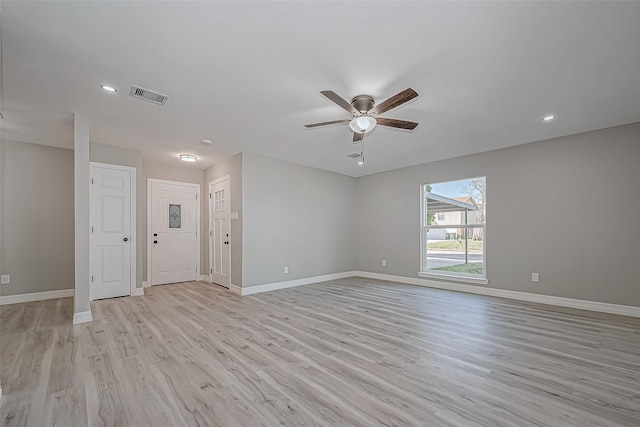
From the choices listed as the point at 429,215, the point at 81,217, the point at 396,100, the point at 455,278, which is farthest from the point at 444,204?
the point at 81,217

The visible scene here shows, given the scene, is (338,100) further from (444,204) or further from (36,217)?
(36,217)

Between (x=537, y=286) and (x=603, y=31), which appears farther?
(x=537, y=286)

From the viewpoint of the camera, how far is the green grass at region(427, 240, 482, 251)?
5473 millimetres

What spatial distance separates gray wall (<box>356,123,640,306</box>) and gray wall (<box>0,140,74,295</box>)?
7149mm

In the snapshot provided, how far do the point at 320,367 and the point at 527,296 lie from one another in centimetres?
415

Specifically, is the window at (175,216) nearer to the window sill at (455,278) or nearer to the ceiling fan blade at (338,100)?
the ceiling fan blade at (338,100)

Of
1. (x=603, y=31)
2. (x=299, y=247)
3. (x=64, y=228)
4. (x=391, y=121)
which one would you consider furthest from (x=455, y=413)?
(x=64, y=228)

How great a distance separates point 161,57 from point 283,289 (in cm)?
433

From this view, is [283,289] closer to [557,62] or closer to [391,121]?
[391,121]

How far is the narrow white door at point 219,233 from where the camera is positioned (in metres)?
5.84

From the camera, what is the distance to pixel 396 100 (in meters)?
2.68

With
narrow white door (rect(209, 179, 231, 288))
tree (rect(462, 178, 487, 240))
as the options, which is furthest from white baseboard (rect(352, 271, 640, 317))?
narrow white door (rect(209, 179, 231, 288))

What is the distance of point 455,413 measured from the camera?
183 cm

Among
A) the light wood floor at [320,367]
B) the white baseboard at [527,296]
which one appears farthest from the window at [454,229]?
the light wood floor at [320,367]
